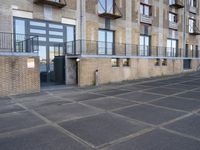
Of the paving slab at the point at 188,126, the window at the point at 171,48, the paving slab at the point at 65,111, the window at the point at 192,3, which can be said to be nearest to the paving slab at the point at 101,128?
the paving slab at the point at 65,111

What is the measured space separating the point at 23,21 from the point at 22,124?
8.53 metres

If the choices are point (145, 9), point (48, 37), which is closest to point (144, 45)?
point (145, 9)

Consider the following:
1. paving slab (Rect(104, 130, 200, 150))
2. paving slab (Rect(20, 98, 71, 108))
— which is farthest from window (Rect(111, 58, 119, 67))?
paving slab (Rect(104, 130, 200, 150))

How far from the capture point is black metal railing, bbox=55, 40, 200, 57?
14805mm

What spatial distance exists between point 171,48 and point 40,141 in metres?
21.3

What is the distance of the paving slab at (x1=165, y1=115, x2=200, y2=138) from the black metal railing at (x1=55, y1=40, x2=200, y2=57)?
31.3ft

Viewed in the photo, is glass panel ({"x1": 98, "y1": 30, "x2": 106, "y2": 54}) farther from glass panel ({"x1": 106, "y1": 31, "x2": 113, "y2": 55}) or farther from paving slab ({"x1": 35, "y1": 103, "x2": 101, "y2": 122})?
paving slab ({"x1": 35, "y1": 103, "x2": 101, "y2": 122})

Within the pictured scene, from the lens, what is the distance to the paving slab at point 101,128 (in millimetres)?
4895

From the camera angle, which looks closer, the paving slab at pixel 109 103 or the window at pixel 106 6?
the paving slab at pixel 109 103

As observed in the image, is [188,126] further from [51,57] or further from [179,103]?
[51,57]

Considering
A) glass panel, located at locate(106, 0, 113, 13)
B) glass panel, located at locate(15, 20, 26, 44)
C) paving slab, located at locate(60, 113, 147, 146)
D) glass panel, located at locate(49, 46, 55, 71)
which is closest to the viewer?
paving slab, located at locate(60, 113, 147, 146)

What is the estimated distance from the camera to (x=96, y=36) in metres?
16.0

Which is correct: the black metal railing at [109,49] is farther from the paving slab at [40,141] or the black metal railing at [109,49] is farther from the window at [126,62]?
the paving slab at [40,141]

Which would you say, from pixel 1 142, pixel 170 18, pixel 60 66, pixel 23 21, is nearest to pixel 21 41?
pixel 23 21
